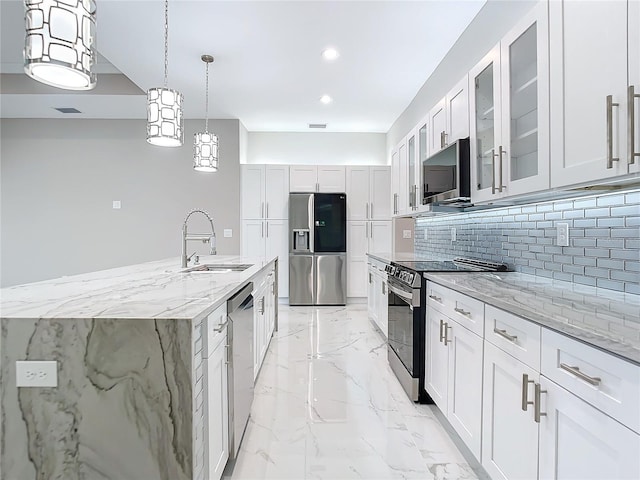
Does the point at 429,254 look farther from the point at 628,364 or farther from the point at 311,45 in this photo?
the point at 628,364

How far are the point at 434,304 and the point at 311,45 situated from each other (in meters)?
2.72

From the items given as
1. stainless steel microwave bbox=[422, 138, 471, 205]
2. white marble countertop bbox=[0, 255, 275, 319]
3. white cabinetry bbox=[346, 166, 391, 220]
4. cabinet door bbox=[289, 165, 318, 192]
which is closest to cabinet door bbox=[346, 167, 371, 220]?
white cabinetry bbox=[346, 166, 391, 220]

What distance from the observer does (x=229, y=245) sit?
19.5ft

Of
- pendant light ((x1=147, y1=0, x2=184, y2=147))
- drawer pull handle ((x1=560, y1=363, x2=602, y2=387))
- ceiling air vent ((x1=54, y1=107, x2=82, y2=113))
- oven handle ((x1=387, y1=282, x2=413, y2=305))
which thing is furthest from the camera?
ceiling air vent ((x1=54, y1=107, x2=82, y2=113))

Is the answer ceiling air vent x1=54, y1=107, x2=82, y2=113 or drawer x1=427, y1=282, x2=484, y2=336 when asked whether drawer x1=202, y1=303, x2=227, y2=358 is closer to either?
drawer x1=427, y1=282, x2=484, y2=336

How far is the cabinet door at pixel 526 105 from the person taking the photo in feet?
5.44

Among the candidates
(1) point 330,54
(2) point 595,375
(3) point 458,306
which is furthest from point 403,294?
(1) point 330,54

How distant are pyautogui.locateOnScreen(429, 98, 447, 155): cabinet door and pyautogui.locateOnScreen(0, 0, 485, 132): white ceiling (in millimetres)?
768

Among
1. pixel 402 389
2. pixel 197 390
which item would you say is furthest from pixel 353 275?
pixel 197 390

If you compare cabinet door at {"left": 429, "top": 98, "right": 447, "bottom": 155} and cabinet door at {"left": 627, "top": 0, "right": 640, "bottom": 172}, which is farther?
cabinet door at {"left": 429, "top": 98, "right": 447, "bottom": 155}

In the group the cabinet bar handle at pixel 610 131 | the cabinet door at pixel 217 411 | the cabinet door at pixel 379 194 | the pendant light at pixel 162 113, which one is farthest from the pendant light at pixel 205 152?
the cabinet door at pixel 379 194

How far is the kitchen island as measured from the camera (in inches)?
46.9

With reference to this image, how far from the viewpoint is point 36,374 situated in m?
1.19

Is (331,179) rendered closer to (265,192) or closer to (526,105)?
(265,192)
